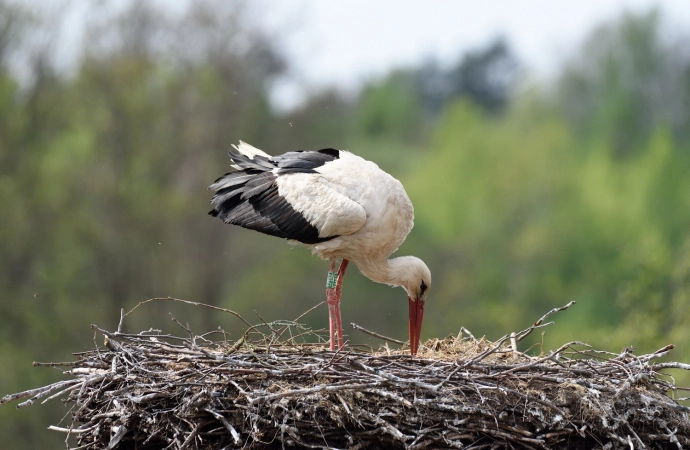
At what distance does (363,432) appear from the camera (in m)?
4.96

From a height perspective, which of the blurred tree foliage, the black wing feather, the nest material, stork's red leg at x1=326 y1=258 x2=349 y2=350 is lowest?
the nest material

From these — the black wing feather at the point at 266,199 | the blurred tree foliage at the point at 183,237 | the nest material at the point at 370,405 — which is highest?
the blurred tree foliage at the point at 183,237

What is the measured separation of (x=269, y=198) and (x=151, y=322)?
12.5 m

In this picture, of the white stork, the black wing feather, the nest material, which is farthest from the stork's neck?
the nest material

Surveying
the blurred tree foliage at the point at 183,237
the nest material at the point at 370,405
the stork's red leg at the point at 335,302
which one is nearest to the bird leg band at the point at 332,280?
the stork's red leg at the point at 335,302

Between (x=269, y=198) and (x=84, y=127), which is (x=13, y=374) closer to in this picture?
(x=84, y=127)

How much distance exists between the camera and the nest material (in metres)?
4.92

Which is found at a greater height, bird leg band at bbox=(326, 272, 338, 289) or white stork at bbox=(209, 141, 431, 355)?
white stork at bbox=(209, 141, 431, 355)

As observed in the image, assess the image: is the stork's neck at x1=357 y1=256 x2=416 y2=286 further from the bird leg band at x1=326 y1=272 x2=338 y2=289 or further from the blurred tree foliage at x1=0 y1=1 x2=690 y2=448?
the blurred tree foliage at x1=0 y1=1 x2=690 y2=448

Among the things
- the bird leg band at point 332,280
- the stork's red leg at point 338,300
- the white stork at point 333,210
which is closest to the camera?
the white stork at point 333,210

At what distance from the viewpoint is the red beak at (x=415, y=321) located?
6.71 m

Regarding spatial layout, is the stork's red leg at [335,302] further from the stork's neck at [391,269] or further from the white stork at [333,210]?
the stork's neck at [391,269]

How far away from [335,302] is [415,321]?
59 cm

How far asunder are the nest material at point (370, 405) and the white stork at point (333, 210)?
1.29 m
